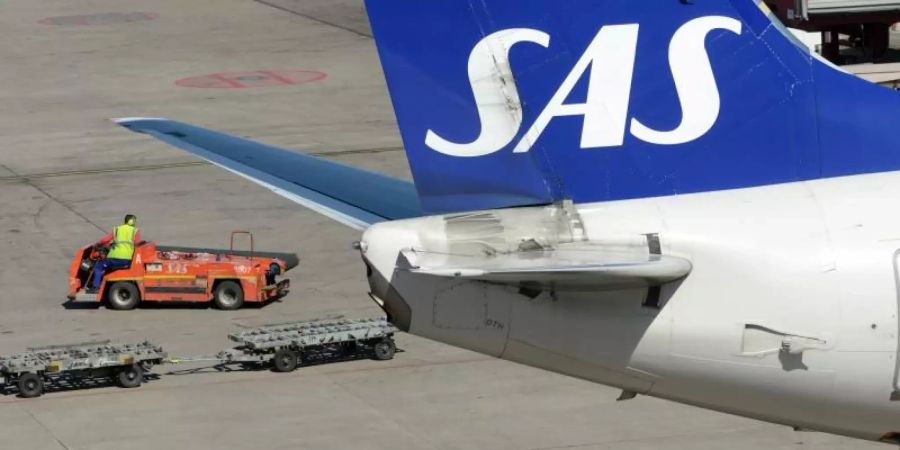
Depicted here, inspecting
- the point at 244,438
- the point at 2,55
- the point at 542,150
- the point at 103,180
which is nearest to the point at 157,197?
the point at 103,180

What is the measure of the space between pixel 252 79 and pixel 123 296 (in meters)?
22.6

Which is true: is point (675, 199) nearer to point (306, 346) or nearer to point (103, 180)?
point (306, 346)

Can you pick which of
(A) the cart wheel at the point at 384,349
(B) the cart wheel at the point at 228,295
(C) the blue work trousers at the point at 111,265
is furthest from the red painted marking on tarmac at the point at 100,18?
(A) the cart wheel at the point at 384,349

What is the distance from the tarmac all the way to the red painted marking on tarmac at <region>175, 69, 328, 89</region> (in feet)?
0.47

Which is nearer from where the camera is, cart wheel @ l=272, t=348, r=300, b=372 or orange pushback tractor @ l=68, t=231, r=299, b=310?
cart wheel @ l=272, t=348, r=300, b=372

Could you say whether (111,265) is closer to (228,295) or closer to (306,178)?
(228,295)

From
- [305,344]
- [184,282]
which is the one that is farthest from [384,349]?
[184,282]

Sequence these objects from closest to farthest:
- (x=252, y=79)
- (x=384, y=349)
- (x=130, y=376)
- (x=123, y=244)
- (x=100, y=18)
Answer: (x=130, y=376)
(x=384, y=349)
(x=123, y=244)
(x=252, y=79)
(x=100, y=18)

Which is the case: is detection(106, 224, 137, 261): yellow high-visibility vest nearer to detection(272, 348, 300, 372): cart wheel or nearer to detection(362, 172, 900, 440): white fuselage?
detection(272, 348, 300, 372): cart wheel

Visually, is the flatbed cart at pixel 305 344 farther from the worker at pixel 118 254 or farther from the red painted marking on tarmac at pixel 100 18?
the red painted marking on tarmac at pixel 100 18

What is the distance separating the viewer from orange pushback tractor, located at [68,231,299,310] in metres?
29.2

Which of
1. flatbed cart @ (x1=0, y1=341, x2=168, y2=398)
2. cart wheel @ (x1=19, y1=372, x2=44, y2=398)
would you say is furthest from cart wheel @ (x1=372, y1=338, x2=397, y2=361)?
cart wheel @ (x1=19, y1=372, x2=44, y2=398)

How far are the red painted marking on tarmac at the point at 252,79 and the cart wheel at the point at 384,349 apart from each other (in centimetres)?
2488

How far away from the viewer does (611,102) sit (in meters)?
13.9
